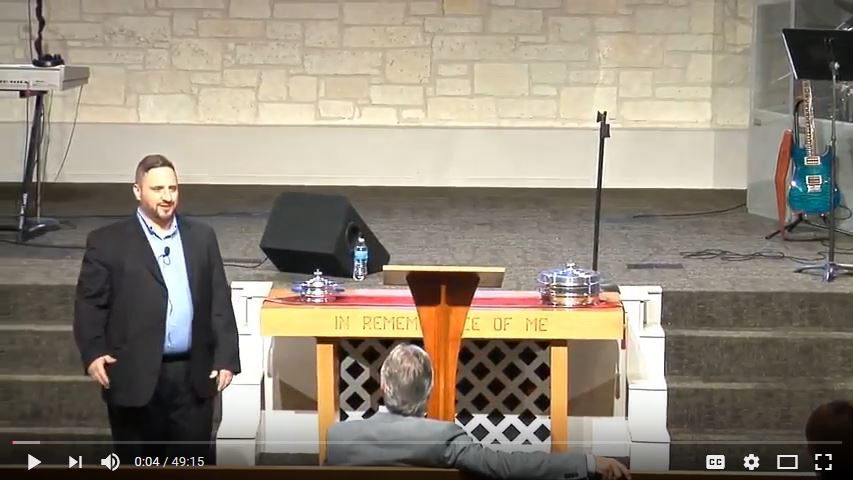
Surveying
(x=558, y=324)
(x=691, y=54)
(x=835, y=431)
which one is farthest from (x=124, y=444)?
(x=691, y=54)

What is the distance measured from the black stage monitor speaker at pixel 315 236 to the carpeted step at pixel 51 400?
121cm

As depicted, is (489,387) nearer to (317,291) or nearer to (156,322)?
(317,291)

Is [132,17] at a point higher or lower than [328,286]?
higher

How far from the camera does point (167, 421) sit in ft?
14.7

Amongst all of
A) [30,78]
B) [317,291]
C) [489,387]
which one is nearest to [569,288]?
[489,387]

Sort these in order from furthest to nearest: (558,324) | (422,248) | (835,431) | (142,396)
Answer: (422,248) → (558,324) → (142,396) → (835,431)

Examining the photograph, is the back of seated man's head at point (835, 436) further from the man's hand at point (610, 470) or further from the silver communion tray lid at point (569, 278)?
the silver communion tray lid at point (569, 278)

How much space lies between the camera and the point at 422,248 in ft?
25.1

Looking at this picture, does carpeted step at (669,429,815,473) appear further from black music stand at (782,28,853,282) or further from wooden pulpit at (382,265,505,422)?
black music stand at (782,28,853,282)

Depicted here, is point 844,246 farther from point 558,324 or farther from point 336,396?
point 336,396

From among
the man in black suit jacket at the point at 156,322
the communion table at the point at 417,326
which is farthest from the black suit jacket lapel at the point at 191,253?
the communion table at the point at 417,326

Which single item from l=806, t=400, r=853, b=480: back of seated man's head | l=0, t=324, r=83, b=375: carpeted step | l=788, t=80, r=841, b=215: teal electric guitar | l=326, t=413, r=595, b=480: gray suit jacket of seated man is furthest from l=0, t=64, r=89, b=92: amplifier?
l=806, t=400, r=853, b=480: back of seated man's head

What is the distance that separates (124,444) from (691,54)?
684 centimetres

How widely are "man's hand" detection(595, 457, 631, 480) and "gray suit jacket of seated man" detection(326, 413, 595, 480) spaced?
3 cm
